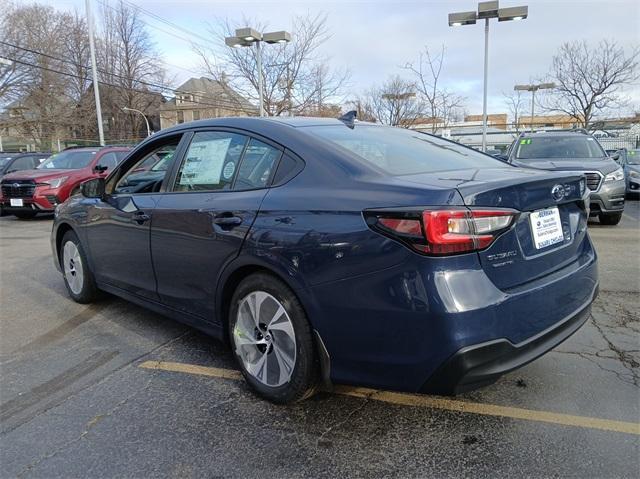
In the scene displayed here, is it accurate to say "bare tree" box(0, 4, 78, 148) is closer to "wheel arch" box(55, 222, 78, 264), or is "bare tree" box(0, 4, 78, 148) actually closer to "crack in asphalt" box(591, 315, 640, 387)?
"wheel arch" box(55, 222, 78, 264)

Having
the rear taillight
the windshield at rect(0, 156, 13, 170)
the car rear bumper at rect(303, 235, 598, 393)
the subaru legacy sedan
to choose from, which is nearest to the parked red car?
the windshield at rect(0, 156, 13, 170)

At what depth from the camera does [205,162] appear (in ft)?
11.0

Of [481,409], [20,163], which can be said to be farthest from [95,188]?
[20,163]

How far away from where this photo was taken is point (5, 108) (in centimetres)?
4181

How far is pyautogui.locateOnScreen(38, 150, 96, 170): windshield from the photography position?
12.5 metres

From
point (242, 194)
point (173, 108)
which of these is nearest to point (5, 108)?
point (173, 108)

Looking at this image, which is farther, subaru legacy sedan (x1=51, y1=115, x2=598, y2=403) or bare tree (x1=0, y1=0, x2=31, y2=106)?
bare tree (x1=0, y1=0, x2=31, y2=106)

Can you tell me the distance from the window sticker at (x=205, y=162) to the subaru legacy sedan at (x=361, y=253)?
1 centimetres

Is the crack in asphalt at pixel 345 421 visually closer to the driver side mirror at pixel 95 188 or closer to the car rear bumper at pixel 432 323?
the car rear bumper at pixel 432 323

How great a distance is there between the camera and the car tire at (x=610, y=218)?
8719mm

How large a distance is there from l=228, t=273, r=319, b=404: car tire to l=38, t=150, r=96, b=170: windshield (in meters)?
11.1

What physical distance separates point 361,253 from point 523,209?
80 centimetres

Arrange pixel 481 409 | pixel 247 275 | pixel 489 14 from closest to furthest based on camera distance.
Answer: pixel 481 409 < pixel 247 275 < pixel 489 14

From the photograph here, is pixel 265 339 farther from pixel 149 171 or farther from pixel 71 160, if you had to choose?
pixel 71 160
